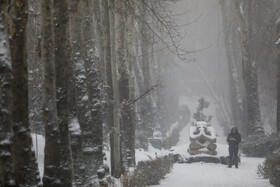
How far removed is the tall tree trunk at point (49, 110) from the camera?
5418mm

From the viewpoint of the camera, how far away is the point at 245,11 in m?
20.5

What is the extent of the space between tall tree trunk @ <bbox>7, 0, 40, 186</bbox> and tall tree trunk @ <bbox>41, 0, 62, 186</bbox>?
2.79ft

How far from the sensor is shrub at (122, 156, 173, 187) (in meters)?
8.77

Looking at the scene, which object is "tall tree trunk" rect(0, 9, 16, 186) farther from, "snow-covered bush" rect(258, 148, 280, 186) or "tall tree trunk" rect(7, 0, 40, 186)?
"snow-covered bush" rect(258, 148, 280, 186)

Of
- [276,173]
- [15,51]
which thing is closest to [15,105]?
[15,51]

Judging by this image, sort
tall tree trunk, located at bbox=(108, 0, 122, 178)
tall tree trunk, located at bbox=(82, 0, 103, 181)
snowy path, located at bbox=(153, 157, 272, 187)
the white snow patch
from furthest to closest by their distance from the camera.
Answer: snowy path, located at bbox=(153, 157, 272, 187)
tall tree trunk, located at bbox=(108, 0, 122, 178)
tall tree trunk, located at bbox=(82, 0, 103, 181)
the white snow patch

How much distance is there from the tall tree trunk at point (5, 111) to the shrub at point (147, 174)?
4661 millimetres

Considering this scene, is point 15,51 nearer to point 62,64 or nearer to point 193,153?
point 62,64

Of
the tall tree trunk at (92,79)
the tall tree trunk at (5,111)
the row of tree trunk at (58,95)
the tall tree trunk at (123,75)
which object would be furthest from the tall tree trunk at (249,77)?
the tall tree trunk at (5,111)

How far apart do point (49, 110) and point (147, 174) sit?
5.76m

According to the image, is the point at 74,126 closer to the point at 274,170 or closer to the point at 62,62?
the point at 62,62

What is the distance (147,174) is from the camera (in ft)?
34.7

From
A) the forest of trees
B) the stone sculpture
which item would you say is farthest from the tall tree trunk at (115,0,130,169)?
the stone sculpture

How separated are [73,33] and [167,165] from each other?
7.01 m
